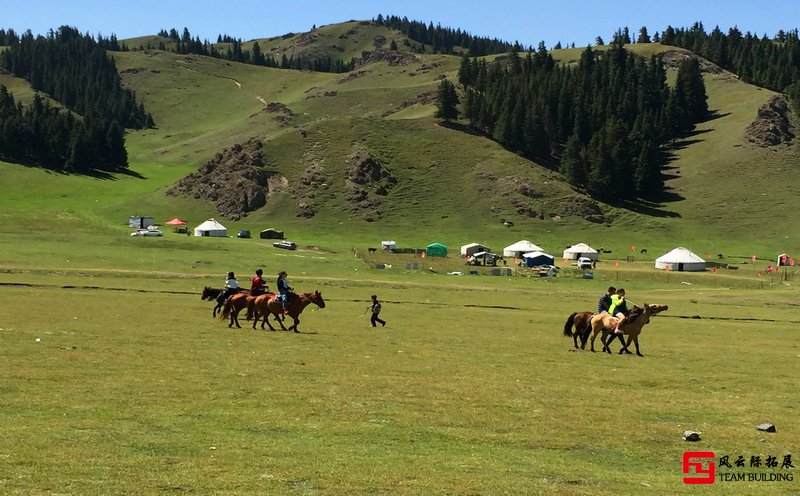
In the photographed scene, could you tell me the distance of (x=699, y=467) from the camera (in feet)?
49.3

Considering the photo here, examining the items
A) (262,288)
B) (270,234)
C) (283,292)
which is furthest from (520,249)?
(283,292)

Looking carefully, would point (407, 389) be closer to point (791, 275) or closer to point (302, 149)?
point (791, 275)

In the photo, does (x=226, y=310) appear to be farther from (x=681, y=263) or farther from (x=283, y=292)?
(x=681, y=263)

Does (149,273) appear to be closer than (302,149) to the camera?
Yes

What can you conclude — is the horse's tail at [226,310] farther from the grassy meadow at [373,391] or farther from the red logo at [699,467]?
the red logo at [699,467]

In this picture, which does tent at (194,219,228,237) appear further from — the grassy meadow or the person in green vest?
the person in green vest

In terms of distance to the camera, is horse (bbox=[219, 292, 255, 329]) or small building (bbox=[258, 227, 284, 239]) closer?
horse (bbox=[219, 292, 255, 329])

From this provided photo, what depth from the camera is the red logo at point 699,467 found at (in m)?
14.3

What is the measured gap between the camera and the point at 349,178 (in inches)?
7160

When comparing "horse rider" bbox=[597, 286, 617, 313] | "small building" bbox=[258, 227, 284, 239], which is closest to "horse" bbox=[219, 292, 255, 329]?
"horse rider" bbox=[597, 286, 617, 313]

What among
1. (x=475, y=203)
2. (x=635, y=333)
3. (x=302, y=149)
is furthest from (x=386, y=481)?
(x=302, y=149)

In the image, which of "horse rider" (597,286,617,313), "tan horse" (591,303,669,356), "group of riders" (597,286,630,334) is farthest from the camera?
"horse rider" (597,286,617,313)

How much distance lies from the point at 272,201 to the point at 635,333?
147 metres

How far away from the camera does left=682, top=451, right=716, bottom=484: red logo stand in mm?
14258
